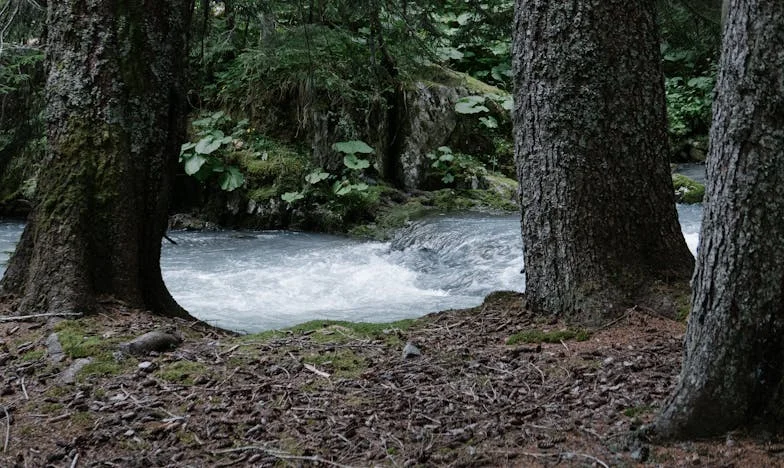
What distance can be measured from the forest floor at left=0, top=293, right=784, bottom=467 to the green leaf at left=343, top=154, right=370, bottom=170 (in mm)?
8018

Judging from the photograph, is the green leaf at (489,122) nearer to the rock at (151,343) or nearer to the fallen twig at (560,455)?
the rock at (151,343)

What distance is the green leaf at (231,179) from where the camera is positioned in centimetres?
1152

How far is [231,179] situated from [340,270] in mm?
3683

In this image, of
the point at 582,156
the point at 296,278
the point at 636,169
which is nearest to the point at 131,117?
the point at 582,156

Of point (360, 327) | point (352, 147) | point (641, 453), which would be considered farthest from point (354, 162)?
point (641, 453)

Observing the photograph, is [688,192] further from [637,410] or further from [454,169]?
[637,410]

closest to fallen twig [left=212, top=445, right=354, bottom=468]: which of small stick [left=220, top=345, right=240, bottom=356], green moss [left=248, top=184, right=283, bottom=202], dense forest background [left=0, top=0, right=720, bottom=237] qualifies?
small stick [left=220, top=345, right=240, bottom=356]

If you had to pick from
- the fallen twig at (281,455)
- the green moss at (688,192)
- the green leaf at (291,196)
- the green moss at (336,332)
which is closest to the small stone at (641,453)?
the fallen twig at (281,455)

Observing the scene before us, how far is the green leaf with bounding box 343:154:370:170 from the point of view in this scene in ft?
38.4

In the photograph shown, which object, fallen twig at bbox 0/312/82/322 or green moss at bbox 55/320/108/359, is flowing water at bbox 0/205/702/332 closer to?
fallen twig at bbox 0/312/82/322

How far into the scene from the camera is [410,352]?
3406 mm

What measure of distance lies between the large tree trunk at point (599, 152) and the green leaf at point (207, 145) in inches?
329

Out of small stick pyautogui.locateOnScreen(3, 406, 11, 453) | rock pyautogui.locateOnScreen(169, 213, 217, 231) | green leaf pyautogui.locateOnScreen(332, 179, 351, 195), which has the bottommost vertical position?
small stick pyautogui.locateOnScreen(3, 406, 11, 453)

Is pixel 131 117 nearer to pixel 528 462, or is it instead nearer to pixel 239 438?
pixel 239 438
